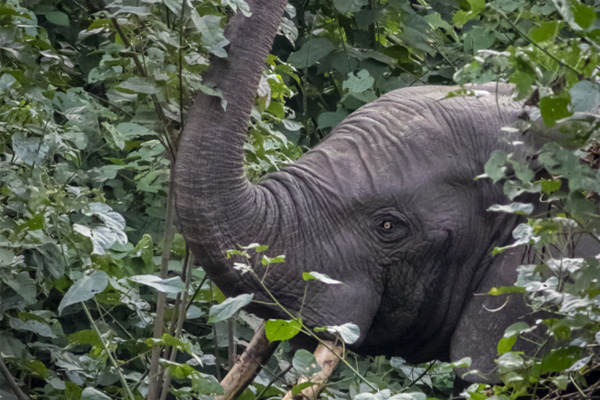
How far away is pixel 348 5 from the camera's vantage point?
431 centimetres

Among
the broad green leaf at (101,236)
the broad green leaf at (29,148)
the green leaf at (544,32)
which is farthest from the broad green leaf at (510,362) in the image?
the broad green leaf at (29,148)

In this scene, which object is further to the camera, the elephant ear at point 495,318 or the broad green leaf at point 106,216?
the elephant ear at point 495,318

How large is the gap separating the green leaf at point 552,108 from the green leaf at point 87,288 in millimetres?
965

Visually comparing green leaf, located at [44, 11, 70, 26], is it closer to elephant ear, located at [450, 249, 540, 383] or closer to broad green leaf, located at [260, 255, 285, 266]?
elephant ear, located at [450, 249, 540, 383]

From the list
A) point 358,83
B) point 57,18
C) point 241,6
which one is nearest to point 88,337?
point 241,6

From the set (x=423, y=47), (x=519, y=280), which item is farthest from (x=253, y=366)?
(x=423, y=47)

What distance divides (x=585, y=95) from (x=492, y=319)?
1228mm

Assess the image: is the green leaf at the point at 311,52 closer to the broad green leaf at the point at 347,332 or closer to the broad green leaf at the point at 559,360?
the broad green leaf at the point at 347,332

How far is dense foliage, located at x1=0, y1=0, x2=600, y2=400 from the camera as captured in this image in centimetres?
172

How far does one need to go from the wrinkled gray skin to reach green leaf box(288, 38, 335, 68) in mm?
1515

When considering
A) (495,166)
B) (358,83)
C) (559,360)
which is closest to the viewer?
(495,166)

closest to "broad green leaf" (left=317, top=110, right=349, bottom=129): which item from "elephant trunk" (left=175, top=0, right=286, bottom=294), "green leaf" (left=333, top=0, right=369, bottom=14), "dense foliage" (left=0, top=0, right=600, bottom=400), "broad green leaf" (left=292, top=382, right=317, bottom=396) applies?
"dense foliage" (left=0, top=0, right=600, bottom=400)

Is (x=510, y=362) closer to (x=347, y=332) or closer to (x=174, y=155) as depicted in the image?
(x=347, y=332)

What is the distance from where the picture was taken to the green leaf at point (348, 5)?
14.1 ft
